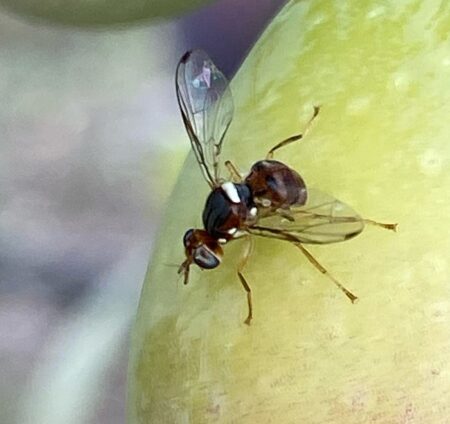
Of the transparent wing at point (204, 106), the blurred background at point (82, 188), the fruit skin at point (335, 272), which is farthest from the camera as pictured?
the blurred background at point (82, 188)

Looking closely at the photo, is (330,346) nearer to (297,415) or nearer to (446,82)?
(297,415)

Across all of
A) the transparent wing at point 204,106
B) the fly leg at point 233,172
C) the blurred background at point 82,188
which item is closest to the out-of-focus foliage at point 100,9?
the transparent wing at point 204,106

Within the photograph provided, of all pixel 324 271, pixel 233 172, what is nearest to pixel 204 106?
pixel 233 172

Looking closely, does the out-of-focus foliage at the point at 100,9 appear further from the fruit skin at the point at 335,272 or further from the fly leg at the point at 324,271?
the fly leg at the point at 324,271

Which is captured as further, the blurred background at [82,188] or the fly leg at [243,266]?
the blurred background at [82,188]

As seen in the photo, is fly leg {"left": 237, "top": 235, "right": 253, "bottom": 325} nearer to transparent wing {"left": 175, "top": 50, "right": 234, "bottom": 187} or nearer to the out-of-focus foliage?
transparent wing {"left": 175, "top": 50, "right": 234, "bottom": 187}

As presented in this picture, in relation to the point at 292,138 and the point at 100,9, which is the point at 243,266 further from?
the point at 100,9

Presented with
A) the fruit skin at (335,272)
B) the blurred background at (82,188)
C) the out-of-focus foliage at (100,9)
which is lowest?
the blurred background at (82,188)

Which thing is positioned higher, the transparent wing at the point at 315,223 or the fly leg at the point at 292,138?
the fly leg at the point at 292,138

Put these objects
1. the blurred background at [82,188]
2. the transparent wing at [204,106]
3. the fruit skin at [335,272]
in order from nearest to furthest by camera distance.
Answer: the fruit skin at [335,272] < the transparent wing at [204,106] < the blurred background at [82,188]
